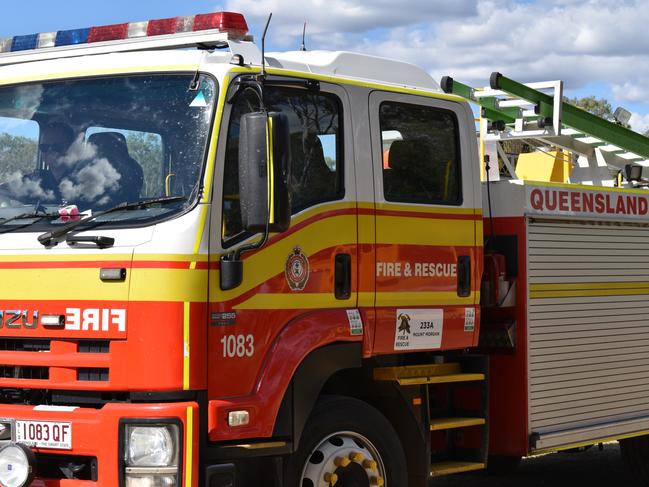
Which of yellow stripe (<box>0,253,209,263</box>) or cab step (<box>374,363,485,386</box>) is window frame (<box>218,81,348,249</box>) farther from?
cab step (<box>374,363,485,386</box>)

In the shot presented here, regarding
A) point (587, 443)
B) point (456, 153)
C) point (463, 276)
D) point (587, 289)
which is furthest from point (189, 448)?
point (587, 289)

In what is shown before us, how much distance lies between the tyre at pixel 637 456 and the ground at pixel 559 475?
1.02 ft

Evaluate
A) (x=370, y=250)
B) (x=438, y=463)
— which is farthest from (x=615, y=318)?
(x=370, y=250)

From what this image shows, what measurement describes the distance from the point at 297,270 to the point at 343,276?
36 centimetres

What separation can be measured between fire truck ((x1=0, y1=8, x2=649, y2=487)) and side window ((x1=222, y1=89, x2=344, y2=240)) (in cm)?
1

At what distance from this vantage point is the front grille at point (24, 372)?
5.66 meters

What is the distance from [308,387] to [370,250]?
34.3 inches

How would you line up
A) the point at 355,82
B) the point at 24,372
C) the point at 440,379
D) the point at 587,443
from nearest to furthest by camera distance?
the point at 24,372
the point at 355,82
the point at 440,379
the point at 587,443

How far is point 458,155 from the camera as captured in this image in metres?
7.02

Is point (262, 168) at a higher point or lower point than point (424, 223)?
higher

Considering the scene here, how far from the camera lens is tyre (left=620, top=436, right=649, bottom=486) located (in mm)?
9031

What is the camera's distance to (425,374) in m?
6.86

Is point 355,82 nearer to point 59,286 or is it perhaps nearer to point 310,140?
point 310,140

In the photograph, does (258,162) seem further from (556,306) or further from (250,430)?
(556,306)
